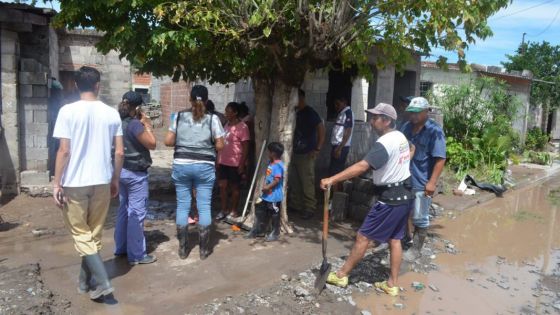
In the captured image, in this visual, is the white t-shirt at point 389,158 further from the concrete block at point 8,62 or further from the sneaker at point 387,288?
the concrete block at point 8,62

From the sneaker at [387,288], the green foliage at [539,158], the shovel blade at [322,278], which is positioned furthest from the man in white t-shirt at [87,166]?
the green foliage at [539,158]

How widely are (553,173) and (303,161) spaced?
10.3m

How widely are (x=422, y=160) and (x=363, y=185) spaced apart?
164 centimetres

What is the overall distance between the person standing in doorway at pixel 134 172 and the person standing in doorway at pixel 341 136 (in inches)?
124

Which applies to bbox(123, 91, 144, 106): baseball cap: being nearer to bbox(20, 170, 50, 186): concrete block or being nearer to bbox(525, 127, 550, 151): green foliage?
bbox(20, 170, 50, 186): concrete block

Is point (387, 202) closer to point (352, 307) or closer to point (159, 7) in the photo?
point (352, 307)

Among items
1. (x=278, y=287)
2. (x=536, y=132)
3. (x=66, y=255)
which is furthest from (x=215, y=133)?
(x=536, y=132)

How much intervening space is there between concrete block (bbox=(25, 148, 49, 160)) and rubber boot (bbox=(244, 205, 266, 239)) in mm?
3720

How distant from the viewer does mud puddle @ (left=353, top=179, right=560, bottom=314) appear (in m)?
→ 4.27

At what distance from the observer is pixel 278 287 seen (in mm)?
4207

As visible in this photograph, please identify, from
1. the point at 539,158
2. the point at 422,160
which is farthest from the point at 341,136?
the point at 539,158

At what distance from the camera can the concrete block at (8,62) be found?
6734mm

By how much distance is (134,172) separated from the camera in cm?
445

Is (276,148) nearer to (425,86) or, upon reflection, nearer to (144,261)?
(144,261)
